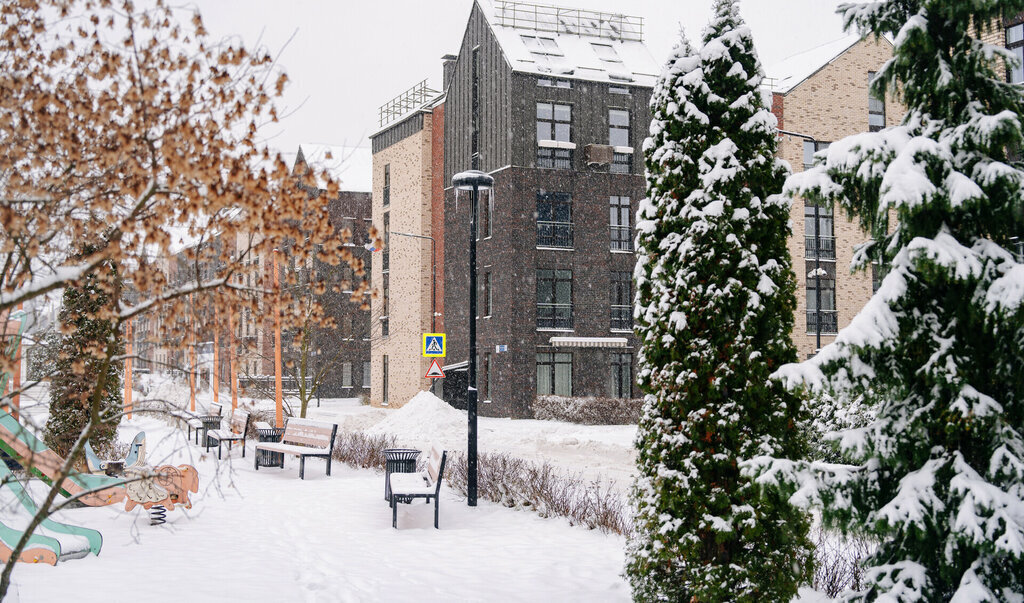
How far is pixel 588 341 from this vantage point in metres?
35.5

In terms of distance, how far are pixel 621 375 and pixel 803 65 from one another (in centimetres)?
1932

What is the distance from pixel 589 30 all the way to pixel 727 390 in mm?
34952

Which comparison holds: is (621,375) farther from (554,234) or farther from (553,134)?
(553,134)

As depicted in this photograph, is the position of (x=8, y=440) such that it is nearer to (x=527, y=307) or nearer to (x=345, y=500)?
(x=345, y=500)

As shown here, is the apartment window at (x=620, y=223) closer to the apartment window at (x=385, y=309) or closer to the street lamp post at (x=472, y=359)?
the apartment window at (x=385, y=309)

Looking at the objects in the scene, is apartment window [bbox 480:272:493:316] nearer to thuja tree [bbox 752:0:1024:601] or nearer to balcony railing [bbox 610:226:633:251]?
balcony railing [bbox 610:226:633:251]

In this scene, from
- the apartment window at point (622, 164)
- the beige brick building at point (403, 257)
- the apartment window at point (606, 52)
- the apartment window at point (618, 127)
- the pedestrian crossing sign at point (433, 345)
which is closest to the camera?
the pedestrian crossing sign at point (433, 345)

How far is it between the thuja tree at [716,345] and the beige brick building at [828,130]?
34636mm

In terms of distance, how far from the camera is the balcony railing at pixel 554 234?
36.0 metres

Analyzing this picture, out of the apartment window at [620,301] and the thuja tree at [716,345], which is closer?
the thuja tree at [716,345]

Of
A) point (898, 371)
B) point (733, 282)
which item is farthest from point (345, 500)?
point (898, 371)

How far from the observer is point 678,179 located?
23.9 feet

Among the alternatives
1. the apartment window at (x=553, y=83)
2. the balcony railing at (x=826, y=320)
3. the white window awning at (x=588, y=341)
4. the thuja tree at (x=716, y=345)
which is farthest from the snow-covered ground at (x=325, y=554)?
the balcony railing at (x=826, y=320)

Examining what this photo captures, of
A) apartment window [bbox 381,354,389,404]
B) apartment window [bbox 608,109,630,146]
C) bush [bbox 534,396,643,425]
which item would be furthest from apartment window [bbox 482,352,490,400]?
apartment window [bbox 608,109,630,146]
